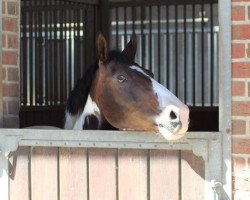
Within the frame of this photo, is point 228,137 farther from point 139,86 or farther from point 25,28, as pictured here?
point 25,28

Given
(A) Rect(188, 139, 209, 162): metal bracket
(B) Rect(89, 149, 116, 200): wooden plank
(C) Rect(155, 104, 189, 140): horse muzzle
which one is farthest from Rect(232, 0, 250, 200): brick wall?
(B) Rect(89, 149, 116, 200): wooden plank

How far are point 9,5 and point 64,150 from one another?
0.83m

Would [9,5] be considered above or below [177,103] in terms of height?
above

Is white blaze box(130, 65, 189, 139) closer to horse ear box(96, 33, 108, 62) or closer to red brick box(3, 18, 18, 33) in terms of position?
horse ear box(96, 33, 108, 62)

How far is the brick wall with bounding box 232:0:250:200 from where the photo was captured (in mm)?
2947

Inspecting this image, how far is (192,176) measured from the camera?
3.03 meters

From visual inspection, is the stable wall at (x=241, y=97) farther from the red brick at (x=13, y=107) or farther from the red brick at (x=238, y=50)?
the red brick at (x=13, y=107)

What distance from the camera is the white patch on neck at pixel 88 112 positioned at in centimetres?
372

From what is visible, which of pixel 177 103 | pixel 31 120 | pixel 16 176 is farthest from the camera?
pixel 31 120

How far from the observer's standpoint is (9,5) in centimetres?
348

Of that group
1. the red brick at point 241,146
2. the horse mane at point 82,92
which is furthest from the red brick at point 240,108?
the horse mane at point 82,92

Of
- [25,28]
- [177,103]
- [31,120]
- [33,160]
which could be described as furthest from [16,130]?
[25,28]

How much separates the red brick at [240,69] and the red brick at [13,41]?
3.94ft

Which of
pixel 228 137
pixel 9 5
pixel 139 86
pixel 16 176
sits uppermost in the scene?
pixel 9 5
